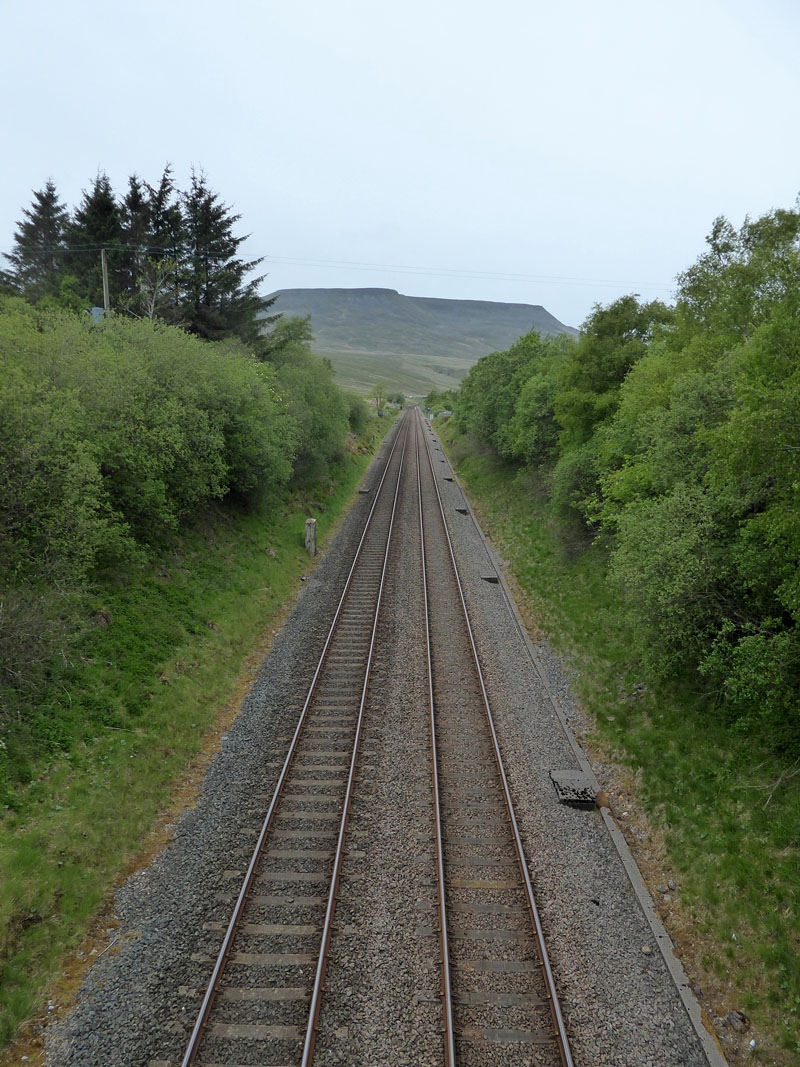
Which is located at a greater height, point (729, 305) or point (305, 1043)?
point (729, 305)

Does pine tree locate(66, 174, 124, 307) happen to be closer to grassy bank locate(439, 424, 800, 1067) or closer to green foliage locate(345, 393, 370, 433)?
green foliage locate(345, 393, 370, 433)

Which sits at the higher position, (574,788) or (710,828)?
(710,828)

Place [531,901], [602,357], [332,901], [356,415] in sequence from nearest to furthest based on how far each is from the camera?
[332,901], [531,901], [602,357], [356,415]

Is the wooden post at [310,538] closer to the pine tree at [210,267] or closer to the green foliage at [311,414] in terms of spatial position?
the green foliage at [311,414]

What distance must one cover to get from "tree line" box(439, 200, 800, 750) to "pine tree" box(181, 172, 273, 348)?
814 inches

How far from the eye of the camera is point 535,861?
10.0 meters

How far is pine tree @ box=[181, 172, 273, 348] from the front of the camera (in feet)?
106

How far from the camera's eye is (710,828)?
10.4 meters

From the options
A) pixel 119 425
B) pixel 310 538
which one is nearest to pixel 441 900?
pixel 119 425

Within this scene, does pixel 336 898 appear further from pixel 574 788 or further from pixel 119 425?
pixel 119 425

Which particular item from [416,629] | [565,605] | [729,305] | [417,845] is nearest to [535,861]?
[417,845]

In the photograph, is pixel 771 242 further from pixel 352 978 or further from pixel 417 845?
pixel 352 978

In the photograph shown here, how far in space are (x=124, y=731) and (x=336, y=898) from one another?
6284 millimetres

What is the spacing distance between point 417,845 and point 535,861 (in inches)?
84.4
